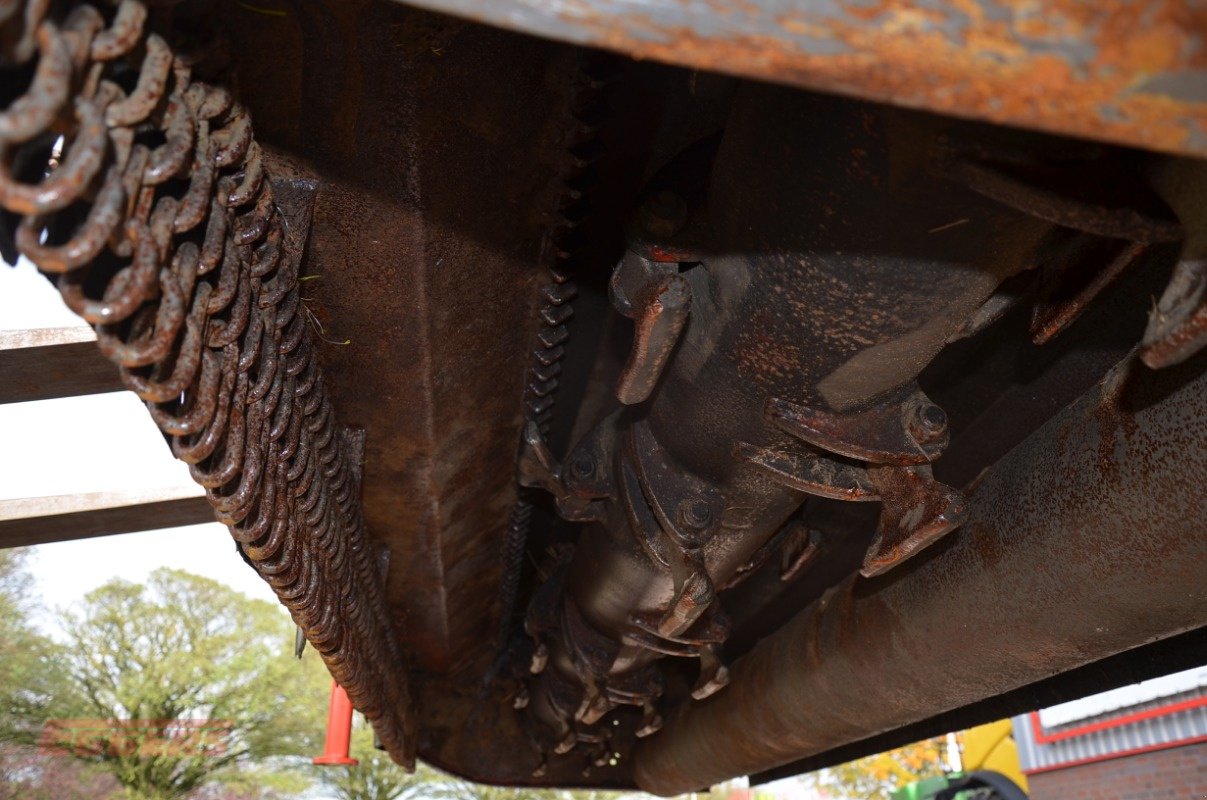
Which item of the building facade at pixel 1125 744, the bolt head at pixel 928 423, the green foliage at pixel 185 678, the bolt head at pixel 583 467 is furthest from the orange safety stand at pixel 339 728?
the green foliage at pixel 185 678

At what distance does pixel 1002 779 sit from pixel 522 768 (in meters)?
3.98

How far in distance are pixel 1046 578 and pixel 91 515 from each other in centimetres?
312

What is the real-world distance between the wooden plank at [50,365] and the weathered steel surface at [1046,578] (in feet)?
6.98

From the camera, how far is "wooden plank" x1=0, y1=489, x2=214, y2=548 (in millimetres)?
3416

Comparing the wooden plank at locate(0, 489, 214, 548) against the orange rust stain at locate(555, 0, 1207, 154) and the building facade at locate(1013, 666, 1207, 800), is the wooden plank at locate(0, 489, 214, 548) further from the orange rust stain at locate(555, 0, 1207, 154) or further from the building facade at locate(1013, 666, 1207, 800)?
the building facade at locate(1013, 666, 1207, 800)

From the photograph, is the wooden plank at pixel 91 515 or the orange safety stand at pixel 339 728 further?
the orange safety stand at pixel 339 728

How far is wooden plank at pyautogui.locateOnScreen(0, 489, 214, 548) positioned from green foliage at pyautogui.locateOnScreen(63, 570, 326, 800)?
1547cm

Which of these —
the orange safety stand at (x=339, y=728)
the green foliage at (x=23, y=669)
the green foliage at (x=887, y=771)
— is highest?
the orange safety stand at (x=339, y=728)

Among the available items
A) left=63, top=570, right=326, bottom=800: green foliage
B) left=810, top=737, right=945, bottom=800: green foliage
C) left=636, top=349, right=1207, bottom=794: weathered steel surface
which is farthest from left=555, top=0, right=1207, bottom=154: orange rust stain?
left=810, top=737, right=945, bottom=800: green foliage

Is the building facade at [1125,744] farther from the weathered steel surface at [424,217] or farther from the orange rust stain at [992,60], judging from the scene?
the orange rust stain at [992,60]

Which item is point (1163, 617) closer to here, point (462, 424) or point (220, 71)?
point (462, 424)

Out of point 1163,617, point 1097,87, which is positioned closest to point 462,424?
point 1163,617

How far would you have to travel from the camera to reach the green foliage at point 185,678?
A: 685 inches

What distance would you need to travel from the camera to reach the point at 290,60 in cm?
149
